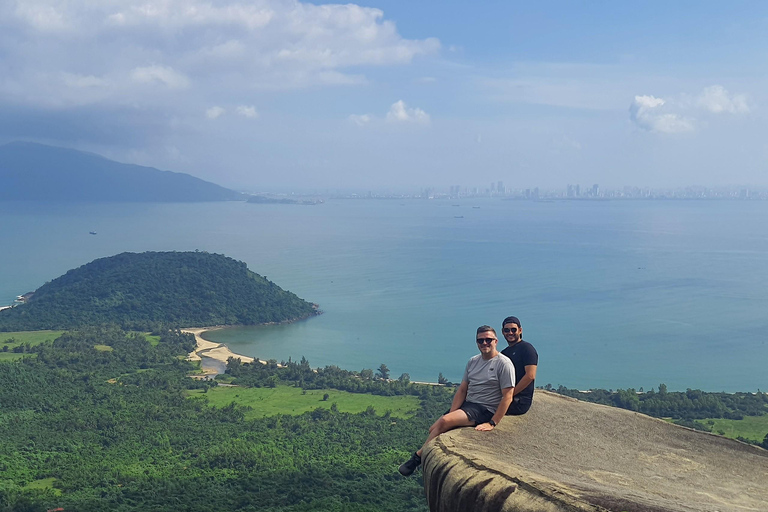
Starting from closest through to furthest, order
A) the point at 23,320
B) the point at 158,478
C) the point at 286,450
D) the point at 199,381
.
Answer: the point at 158,478, the point at 286,450, the point at 199,381, the point at 23,320

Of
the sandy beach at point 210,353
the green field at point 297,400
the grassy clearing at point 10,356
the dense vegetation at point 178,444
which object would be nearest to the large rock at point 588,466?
the dense vegetation at point 178,444

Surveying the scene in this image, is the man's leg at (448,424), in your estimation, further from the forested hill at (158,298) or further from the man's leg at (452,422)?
the forested hill at (158,298)

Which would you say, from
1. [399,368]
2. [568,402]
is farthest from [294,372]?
[568,402]

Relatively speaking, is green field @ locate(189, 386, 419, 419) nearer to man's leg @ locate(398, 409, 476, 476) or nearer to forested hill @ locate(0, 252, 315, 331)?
forested hill @ locate(0, 252, 315, 331)

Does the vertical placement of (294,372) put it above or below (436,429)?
below

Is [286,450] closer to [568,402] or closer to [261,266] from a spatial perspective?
[568,402]

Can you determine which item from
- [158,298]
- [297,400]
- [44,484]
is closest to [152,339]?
[158,298]

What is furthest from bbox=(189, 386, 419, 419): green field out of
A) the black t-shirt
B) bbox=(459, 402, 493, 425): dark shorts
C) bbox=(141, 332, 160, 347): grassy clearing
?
bbox=(459, 402, 493, 425): dark shorts
